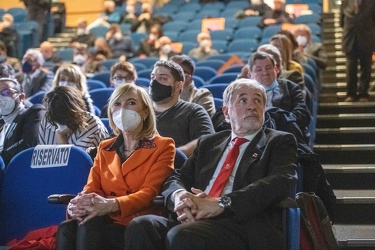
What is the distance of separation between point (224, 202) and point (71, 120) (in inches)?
48.1

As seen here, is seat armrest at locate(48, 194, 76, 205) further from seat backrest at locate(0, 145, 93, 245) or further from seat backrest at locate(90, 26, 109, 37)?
seat backrest at locate(90, 26, 109, 37)

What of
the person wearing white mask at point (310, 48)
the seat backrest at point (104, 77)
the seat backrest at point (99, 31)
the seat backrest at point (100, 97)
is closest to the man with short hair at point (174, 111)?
the seat backrest at point (100, 97)

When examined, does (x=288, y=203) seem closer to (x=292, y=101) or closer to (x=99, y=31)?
(x=292, y=101)

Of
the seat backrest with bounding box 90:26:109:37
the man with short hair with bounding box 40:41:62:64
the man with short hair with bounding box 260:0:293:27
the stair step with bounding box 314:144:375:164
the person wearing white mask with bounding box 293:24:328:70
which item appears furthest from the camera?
the seat backrest with bounding box 90:26:109:37

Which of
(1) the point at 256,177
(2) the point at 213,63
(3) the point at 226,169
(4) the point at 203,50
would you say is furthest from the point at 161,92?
(4) the point at 203,50

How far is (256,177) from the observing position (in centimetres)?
296

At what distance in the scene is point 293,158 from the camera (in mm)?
2988

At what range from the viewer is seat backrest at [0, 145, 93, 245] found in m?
Answer: 3.37

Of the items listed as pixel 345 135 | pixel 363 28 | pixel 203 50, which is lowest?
pixel 345 135

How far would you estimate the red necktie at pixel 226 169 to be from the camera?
3.04m

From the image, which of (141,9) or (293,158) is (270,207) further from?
(141,9)

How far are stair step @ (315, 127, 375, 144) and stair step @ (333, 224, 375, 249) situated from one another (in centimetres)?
124

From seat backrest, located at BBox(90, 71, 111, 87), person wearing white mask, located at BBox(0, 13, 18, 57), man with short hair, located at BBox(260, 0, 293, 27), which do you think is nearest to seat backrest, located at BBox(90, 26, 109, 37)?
person wearing white mask, located at BBox(0, 13, 18, 57)

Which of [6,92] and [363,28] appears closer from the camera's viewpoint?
[6,92]
